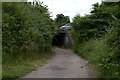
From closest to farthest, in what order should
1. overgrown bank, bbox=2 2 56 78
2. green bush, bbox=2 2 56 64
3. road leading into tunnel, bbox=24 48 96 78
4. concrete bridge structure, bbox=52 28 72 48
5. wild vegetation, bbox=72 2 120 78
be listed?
road leading into tunnel, bbox=24 48 96 78, wild vegetation, bbox=72 2 120 78, overgrown bank, bbox=2 2 56 78, green bush, bbox=2 2 56 64, concrete bridge structure, bbox=52 28 72 48

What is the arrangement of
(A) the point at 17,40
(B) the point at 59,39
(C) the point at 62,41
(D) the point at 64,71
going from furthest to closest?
(B) the point at 59,39 < (C) the point at 62,41 < (A) the point at 17,40 < (D) the point at 64,71

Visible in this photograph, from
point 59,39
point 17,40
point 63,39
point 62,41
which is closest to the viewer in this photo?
point 17,40

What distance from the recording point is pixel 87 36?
3033cm

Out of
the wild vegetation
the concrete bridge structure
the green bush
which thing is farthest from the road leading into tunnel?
the concrete bridge structure

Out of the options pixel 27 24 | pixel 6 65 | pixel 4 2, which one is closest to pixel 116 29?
pixel 6 65

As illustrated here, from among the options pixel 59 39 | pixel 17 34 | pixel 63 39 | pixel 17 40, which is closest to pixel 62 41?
pixel 59 39

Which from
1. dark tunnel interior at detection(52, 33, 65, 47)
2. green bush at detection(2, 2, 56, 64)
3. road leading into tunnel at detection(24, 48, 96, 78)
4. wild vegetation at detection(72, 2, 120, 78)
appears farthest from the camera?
dark tunnel interior at detection(52, 33, 65, 47)

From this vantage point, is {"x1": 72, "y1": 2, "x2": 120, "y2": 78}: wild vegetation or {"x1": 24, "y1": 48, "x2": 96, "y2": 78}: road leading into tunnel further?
A: {"x1": 72, "y1": 2, "x2": 120, "y2": 78}: wild vegetation

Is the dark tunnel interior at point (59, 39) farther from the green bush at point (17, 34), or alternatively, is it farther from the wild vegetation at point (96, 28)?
the green bush at point (17, 34)

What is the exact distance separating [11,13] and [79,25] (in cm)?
1691

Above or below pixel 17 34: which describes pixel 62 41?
below

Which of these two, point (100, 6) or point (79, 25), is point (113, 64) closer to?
point (100, 6)

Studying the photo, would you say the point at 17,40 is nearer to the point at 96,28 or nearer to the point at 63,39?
the point at 96,28

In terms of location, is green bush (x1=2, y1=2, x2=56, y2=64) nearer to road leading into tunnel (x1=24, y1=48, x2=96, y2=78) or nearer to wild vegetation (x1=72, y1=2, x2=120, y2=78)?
road leading into tunnel (x1=24, y1=48, x2=96, y2=78)
